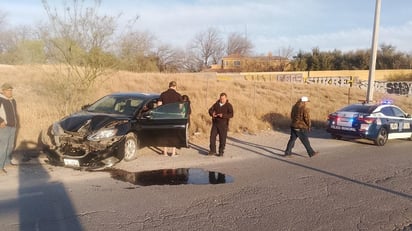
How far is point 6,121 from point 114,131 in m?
2.05

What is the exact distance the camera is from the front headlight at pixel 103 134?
26.6 ft

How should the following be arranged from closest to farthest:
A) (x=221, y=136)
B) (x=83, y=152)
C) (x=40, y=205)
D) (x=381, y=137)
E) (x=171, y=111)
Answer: (x=40, y=205)
(x=83, y=152)
(x=171, y=111)
(x=221, y=136)
(x=381, y=137)

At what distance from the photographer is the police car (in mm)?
12844

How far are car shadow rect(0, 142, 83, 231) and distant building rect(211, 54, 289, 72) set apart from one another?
239 feet

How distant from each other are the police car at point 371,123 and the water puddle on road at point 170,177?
21.8 feet

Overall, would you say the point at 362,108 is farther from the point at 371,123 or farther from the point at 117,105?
the point at 117,105

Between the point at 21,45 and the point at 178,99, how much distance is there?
36.4ft

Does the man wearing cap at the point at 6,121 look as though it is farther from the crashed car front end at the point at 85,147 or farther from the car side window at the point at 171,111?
the car side window at the point at 171,111

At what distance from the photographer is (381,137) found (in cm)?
1309

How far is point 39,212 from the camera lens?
5.38 metres

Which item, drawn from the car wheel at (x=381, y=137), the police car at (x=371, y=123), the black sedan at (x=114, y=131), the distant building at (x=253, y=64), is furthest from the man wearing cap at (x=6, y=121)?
the distant building at (x=253, y=64)

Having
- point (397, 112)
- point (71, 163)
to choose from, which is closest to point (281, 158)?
point (71, 163)

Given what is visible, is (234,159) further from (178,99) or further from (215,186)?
(215,186)

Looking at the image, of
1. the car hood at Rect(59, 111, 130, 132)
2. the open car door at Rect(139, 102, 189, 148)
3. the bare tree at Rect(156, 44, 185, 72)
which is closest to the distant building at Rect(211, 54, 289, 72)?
the bare tree at Rect(156, 44, 185, 72)
